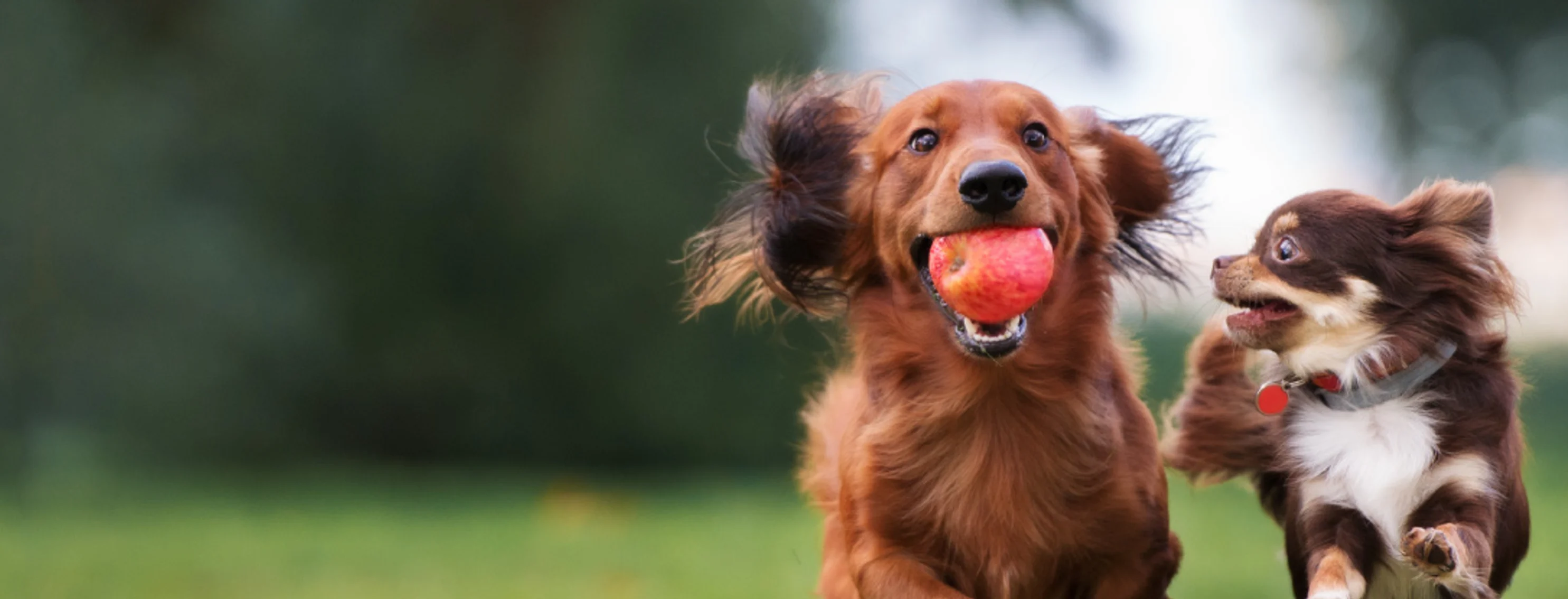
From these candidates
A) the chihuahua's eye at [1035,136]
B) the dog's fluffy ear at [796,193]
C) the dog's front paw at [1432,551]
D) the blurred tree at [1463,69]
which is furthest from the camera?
the blurred tree at [1463,69]

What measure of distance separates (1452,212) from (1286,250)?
36 centimetres

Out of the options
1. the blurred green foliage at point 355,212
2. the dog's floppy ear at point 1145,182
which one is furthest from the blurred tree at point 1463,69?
the dog's floppy ear at point 1145,182

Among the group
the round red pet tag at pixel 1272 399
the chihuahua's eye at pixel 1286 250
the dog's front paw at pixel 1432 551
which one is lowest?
the dog's front paw at pixel 1432 551

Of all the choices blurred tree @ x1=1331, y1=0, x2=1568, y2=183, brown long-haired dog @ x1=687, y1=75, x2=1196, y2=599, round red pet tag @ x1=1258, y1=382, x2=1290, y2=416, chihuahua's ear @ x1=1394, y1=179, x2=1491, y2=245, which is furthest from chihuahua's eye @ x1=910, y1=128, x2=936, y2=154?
blurred tree @ x1=1331, y1=0, x2=1568, y2=183

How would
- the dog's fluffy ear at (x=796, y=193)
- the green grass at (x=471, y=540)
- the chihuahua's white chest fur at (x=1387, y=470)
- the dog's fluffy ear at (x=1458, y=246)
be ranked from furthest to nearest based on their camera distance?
1. the green grass at (x=471, y=540)
2. the dog's fluffy ear at (x=796, y=193)
3. the dog's fluffy ear at (x=1458, y=246)
4. the chihuahua's white chest fur at (x=1387, y=470)

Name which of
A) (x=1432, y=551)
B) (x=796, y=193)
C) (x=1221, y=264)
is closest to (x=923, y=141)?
(x=796, y=193)

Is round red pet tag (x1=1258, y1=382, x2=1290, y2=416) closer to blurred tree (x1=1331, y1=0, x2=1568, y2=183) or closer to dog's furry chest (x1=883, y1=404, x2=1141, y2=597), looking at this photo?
dog's furry chest (x1=883, y1=404, x2=1141, y2=597)

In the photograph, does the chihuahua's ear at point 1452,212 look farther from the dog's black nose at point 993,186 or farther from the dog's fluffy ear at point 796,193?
the dog's fluffy ear at point 796,193

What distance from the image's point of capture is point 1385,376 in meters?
3.17

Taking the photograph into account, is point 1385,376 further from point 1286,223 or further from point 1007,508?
point 1007,508

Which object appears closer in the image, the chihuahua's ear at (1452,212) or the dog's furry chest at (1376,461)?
the dog's furry chest at (1376,461)

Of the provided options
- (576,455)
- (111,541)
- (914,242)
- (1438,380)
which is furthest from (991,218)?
(576,455)

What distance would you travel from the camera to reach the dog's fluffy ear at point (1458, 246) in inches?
125

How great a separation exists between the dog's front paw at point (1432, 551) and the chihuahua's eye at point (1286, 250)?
2.13 feet
